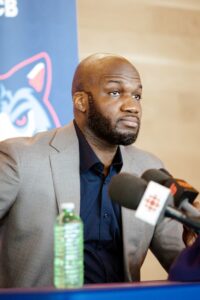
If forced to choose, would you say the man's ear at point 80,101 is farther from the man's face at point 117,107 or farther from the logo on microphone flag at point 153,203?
the logo on microphone flag at point 153,203

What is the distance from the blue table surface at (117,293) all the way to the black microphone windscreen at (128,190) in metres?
0.15

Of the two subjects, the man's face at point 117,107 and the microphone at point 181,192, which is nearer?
the microphone at point 181,192

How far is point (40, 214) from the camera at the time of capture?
1660 millimetres

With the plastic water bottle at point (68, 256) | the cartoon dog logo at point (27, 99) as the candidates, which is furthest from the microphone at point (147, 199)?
the cartoon dog logo at point (27, 99)

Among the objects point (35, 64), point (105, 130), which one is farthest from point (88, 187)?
point (35, 64)

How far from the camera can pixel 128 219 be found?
1769 mm

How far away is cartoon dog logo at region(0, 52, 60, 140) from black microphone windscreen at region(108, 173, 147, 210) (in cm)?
129

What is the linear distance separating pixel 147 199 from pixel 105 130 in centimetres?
93

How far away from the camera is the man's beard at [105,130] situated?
1.82m

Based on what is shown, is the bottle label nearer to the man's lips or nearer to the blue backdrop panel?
the man's lips

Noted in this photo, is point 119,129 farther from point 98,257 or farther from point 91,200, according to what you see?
point 98,257

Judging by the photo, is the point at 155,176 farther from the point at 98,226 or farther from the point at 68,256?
the point at 98,226

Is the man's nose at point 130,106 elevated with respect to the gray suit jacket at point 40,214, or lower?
elevated

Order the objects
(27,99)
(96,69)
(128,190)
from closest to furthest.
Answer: (128,190) → (96,69) → (27,99)
